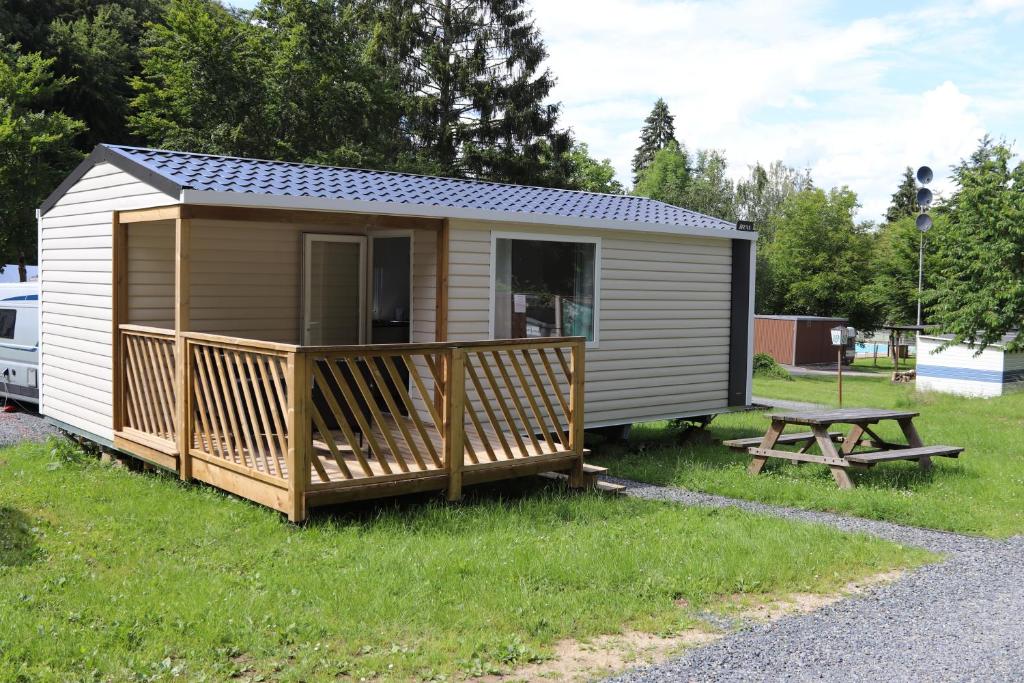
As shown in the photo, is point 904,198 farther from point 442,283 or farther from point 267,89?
point 442,283

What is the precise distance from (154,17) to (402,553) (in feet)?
99.9

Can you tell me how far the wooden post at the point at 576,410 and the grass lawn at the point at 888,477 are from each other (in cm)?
120

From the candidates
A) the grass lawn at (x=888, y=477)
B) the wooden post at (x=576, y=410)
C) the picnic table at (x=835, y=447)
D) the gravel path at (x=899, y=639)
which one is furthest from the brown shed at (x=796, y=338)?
the gravel path at (x=899, y=639)

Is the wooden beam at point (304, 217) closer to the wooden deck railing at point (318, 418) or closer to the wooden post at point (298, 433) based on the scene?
the wooden deck railing at point (318, 418)

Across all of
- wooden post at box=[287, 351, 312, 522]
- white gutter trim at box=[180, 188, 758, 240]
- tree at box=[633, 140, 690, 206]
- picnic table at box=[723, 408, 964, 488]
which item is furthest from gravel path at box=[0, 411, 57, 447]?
tree at box=[633, 140, 690, 206]

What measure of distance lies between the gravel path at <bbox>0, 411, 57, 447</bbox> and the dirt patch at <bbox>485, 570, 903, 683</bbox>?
25.5ft

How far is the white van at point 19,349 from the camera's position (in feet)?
39.2

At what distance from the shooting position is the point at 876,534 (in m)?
6.42

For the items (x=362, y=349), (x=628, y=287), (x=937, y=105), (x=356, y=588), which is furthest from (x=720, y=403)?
(x=937, y=105)

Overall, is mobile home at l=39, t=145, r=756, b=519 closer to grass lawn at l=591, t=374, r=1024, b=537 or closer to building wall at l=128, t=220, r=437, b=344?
A: building wall at l=128, t=220, r=437, b=344

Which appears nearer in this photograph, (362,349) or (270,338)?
(362,349)

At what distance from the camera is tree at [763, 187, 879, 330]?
1400 inches

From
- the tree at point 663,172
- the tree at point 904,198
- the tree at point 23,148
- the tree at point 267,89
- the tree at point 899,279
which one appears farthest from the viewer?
the tree at point 904,198

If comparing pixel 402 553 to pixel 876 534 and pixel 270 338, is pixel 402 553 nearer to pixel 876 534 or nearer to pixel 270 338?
pixel 876 534
